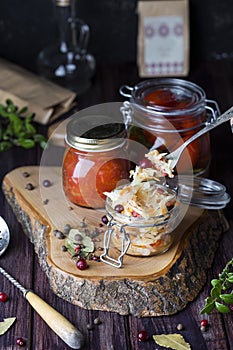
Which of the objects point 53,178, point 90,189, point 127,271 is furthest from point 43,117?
point 127,271

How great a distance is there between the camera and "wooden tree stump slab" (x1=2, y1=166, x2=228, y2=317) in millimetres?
1374

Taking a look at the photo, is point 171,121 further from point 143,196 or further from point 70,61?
point 70,61

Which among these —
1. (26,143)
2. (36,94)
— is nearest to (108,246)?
(26,143)

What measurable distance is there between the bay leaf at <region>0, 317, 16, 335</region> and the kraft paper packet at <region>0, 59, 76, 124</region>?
76 centimetres

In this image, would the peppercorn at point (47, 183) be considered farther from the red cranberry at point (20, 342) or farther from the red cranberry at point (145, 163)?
the red cranberry at point (20, 342)

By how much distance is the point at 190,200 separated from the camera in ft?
5.25

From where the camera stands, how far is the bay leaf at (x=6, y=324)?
134 centimetres

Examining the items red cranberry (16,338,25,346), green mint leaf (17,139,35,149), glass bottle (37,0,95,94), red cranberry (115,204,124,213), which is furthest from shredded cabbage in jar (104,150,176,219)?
glass bottle (37,0,95,94)

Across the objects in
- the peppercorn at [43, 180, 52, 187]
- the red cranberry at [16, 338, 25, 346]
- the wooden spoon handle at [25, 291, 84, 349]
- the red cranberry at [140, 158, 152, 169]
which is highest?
the red cranberry at [140, 158, 152, 169]

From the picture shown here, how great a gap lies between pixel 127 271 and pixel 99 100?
2.71 ft

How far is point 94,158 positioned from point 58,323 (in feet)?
1.22

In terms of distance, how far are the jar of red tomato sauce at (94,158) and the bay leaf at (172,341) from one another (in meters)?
0.35

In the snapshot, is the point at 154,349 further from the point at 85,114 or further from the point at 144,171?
the point at 85,114

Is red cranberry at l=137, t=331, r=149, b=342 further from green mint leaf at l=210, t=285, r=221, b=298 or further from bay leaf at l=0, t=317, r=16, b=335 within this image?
bay leaf at l=0, t=317, r=16, b=335
